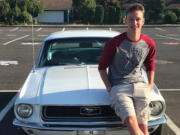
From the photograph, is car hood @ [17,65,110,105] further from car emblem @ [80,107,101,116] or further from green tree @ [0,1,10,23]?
green tree @ [0,1,10,23]

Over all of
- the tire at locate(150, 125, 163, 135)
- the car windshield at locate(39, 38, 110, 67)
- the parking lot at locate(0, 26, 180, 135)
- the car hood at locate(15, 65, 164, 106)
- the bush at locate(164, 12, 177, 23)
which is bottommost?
the parking lot at locate(0, 26, 180, 135)

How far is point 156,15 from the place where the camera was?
170 feet

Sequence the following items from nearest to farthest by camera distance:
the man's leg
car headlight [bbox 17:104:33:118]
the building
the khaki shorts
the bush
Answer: the man's leg < the khaki shorts < car headlight [bbox 17:104:33:118] < the bush < the building

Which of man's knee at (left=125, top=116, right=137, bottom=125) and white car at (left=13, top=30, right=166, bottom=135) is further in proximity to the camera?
white car at (left=13, top=30, right=166, bottom=135)

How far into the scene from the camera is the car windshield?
16.9ft

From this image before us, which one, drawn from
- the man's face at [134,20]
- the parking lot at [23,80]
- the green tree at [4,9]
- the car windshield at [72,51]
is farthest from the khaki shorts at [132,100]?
the green tree at [4,9]

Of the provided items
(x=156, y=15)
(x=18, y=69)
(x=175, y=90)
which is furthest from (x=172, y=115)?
(x=156, y=15)

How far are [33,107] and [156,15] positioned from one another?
5020cm

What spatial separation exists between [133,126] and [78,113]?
791 mm

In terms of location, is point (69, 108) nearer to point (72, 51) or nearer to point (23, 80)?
point (72, 51)

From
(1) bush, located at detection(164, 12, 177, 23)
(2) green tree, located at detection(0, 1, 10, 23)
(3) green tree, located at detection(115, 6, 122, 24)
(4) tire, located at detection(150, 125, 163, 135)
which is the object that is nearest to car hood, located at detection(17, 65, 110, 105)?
(4) tire, located at detection(150, 125, 163, 135)

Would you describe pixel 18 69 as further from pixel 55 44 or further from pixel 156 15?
pixel 156 15

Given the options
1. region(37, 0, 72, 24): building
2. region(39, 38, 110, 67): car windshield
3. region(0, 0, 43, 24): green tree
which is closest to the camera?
region(39, 38, 110, 67): car windshield

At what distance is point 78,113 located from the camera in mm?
3760
